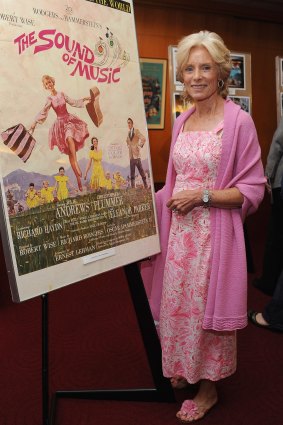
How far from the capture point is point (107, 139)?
160 centimetres

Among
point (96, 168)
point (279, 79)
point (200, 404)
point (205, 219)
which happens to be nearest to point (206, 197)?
point (205, 219)

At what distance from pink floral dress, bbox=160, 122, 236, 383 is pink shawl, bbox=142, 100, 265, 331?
5 centimetres

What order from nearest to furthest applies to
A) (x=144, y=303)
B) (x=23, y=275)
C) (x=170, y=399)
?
(x=23, y=275) < (x=144, y=303) < (x=170, y=399)

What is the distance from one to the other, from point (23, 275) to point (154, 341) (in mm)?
819

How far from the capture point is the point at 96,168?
5.16 feet

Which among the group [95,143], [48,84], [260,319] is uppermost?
[48,84]

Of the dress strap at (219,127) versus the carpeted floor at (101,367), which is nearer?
the dress strap at (219,127)

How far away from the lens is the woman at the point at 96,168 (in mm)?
1551

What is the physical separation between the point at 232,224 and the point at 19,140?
0.90 meters

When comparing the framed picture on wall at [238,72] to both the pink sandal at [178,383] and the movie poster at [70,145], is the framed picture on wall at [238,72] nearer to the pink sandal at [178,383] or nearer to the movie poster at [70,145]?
the movie poster at [70,145]

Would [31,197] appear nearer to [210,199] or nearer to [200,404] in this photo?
[210,199]

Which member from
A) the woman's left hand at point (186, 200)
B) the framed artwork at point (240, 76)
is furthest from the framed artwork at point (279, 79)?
the woman's left hand at point (186, 200)

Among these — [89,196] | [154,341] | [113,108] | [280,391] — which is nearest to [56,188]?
[89,196]

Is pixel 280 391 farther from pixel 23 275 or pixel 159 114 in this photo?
pixel 159 114
